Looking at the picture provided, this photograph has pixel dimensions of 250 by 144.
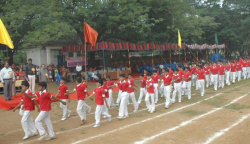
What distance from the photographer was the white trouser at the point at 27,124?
711 cm

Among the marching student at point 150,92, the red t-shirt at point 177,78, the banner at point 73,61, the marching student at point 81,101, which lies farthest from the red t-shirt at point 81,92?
the banner at point 73,61

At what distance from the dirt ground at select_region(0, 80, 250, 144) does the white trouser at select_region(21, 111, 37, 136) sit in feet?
0.74

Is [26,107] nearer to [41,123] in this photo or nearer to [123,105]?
[41,123]

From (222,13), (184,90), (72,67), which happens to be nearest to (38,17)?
(72,67)

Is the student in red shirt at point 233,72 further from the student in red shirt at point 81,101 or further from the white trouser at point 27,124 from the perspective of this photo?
the white trouser at point 27,124

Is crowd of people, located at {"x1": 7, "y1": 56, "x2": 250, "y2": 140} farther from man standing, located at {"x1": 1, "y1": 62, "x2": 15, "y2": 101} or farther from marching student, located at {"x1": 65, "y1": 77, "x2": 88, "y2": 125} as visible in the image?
man standing, located at {"x1": 1, "y1": 62, "x2": 15, "y2": 101}

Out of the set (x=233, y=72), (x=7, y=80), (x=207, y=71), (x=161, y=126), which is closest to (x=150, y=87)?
(x=161, y=126)

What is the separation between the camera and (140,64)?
90.9 ft

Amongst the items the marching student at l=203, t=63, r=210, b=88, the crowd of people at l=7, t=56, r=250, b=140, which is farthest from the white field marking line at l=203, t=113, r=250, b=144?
the marching student at l=203, t=63, r=210, b=88

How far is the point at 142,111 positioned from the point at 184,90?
4572 millimetres

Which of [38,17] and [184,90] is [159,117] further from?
[38,17]

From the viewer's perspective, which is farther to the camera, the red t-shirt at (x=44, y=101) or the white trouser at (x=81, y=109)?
the white trouser at (x=81, y=109)

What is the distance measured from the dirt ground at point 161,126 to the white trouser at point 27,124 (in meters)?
0.22

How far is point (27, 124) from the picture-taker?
23.8 feet
